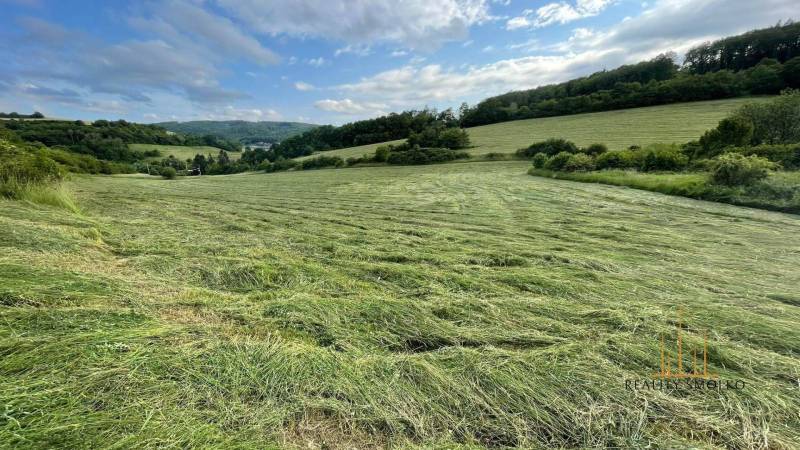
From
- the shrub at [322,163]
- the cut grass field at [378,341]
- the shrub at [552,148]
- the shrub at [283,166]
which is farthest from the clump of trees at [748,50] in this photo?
the cut grass field at [378,341]

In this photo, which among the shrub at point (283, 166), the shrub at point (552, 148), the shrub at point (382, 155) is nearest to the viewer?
the shrub at point (552, 148)

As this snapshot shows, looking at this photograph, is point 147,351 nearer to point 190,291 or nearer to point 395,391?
point 190,291

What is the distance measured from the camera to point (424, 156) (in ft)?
123

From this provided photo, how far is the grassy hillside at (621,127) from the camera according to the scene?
32219 millimetres

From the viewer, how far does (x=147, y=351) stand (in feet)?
8.01

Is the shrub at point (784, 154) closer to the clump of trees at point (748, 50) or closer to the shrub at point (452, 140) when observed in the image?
the shrub at point (452, 140)

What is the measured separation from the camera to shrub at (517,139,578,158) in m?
30.0

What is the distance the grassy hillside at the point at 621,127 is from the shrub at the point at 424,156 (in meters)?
3.11

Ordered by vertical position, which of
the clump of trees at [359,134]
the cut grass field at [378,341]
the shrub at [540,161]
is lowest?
the cut grass field at [378,341]

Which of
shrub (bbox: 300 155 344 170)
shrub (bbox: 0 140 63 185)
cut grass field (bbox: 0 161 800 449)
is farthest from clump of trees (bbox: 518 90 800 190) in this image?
shrub (bbox: 0 140 63 185)

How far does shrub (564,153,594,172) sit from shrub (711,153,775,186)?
913 centimetres

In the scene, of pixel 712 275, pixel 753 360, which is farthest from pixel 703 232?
pixel 753 360

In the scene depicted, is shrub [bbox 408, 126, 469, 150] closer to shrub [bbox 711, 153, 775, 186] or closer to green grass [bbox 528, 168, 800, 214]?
green grass [bbox 528, 168, 800, 214]

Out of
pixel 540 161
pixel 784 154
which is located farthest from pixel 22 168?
pixel 784 154
